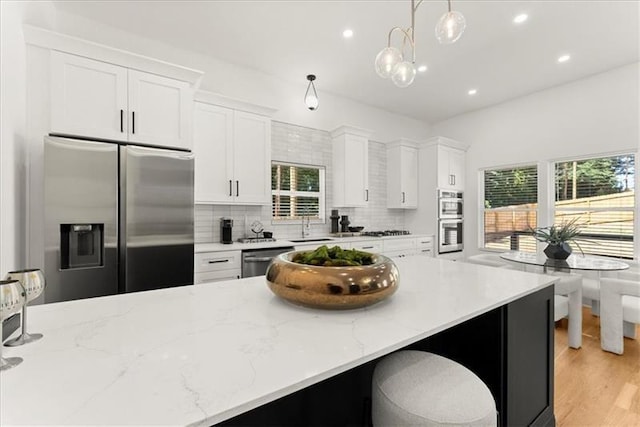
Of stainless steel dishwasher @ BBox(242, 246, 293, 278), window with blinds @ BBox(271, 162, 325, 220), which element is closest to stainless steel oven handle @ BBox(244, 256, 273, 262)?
stainless steel dishwasher @ BBox(242, 246, 293, 278)

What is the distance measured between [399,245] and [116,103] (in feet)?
12.2

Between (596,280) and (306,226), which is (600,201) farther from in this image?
(306,226)

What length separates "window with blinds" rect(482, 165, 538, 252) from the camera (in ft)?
15.1

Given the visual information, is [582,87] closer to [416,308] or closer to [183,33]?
[416,308]

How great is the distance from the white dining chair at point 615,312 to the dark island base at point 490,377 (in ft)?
5.86

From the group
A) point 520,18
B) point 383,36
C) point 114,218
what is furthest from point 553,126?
point 114,218

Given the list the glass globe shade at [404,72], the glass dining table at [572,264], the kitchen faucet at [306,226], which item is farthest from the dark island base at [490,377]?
the kitchen faucet at [306,226]

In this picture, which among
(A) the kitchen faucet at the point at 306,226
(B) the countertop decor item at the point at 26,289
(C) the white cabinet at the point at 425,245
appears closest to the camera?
(B) the countertop decor item at the point at 26,289

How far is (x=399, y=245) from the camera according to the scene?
432 cm

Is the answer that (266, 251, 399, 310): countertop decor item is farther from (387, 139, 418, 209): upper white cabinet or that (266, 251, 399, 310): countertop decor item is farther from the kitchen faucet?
(387, 139, 418, 209): upper white cabinet

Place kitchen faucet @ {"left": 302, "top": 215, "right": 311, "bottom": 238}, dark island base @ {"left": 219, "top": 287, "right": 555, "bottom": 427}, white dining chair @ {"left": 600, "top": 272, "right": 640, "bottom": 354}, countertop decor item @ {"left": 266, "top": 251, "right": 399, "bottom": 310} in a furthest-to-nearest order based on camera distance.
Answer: kitchen faucet @ {"left": 302, "top": 215, "right": 311, "bottom": 238} → white dining chair @ {"left": 600, "top": 272, "right": 640, "bottom": 354} → dark island base @ {"left": 219, "top": 287, "right": 555, "bottom": 427} → countertop decor item @ {"left": 266, "top": 251, "right": 399, "bottom": 310}

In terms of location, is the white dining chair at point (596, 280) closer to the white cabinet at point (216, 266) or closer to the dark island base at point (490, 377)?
the dark island base at point (490, 377)

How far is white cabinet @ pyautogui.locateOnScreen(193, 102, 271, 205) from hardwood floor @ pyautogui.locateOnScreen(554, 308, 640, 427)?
310cm

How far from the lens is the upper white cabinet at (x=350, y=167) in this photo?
427 centimetres
